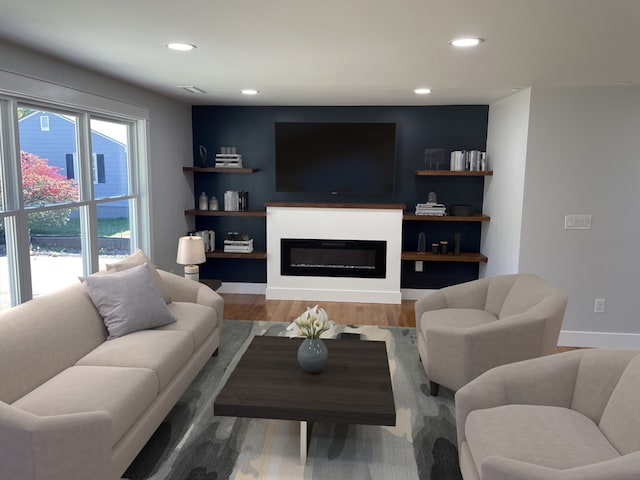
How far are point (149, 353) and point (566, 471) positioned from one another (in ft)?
7.43

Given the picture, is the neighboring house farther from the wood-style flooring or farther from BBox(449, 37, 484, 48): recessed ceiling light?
BBox(449, 37, 484, 48): recessed ceiling light

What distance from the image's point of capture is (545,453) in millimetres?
1949

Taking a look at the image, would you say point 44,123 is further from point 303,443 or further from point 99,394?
point 303,443

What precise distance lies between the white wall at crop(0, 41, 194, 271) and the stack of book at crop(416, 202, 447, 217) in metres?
2.85

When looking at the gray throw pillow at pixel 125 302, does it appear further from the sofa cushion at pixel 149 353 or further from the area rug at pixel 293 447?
the area rug at pixel 293 447

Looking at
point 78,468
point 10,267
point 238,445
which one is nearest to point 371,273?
point 238,445

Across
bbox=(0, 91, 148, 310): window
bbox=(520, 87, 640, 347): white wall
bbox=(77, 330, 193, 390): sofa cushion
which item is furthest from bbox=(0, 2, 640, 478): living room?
bbox=(77, 330, 193, 390): sofa cushion

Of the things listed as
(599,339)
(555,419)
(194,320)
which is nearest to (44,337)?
(194,320)

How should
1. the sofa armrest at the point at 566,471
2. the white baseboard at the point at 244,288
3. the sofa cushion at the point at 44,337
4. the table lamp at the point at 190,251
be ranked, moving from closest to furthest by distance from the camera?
the sofa armrest at the point at 566,471 < the sofa cushion at the point at 44,337 < the table lamp at the point at 190,251 < the white baseboard at the point at 244,288

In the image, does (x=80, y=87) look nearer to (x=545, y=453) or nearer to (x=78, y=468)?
(x=78, y=468)

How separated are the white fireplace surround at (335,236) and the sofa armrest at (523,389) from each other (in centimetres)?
338

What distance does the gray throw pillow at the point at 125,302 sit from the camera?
3.22 m

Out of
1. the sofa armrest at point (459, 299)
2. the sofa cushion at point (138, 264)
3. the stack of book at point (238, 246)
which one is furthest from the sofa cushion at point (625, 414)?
the stack of book at point (238, 246)

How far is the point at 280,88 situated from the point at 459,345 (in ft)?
9.26
